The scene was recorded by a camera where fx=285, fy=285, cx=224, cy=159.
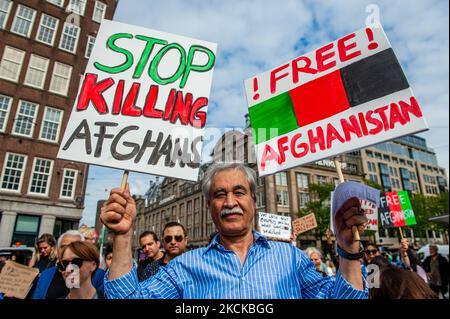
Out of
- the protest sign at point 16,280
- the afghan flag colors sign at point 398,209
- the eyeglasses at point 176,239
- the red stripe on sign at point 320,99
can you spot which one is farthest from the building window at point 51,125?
the red stripe on sign at point 320,99

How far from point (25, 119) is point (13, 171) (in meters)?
3.12

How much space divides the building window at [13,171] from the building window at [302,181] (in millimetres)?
31265

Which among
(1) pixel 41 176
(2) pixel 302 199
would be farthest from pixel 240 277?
(2) pixel 302 199

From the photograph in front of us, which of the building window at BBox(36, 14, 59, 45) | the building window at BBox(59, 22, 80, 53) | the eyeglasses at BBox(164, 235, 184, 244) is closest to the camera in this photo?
the eyeglasses at BBox(164, 235, 184, 244)

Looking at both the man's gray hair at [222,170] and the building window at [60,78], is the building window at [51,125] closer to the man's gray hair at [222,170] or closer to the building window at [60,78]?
the building window at [60,78]

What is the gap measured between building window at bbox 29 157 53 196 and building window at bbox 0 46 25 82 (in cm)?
506

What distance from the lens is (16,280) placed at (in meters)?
2.53

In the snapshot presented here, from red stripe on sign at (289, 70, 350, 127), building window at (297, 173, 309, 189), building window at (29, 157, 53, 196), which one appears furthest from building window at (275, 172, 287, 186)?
red stripe on sign at (289, 70, 350, 127)

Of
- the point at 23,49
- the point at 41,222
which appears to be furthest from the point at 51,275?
the point at 23,49

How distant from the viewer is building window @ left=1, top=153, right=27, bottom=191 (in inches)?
627

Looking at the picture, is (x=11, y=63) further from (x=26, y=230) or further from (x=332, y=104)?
(x=332, y=104)

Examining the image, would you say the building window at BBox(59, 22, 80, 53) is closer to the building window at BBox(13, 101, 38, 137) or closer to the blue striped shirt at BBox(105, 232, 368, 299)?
the building window at BBox(13, 101, 38, 137)

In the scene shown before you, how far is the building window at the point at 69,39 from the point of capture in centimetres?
1897

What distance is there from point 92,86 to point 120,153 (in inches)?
21.8
